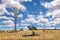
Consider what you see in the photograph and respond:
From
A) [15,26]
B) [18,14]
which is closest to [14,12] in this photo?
[18,14]

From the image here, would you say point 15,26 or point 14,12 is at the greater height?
point 14,12

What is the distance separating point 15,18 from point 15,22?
1994 mm

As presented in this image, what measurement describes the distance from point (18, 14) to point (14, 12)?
6.57ft

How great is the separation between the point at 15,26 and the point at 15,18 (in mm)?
4042

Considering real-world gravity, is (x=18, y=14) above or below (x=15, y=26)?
above

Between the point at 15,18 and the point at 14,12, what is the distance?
2718 mm

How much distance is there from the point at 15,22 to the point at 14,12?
464cm

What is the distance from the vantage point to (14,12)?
76.0m

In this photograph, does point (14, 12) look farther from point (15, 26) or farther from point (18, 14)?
point (15, 26)

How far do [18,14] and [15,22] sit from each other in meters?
3.86

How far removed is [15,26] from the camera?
73.3 metres

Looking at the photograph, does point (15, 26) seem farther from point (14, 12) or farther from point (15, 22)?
point (14, 12)

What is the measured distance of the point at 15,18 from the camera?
75.5 m

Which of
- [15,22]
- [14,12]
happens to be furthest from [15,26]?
A: [14,12]
